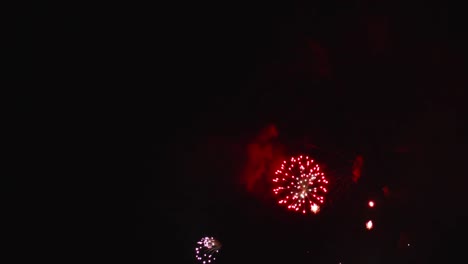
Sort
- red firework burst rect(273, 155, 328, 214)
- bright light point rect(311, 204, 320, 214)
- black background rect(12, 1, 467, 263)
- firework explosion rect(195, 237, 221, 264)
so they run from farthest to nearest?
1. bright light point rect(311, 204, 320, 214)
2. red firework burst rect(273, 155, 328, 214)
3. firework explosion rect(195, 237, 221, 264)
4. black background rect(12, 1, 467, 263)

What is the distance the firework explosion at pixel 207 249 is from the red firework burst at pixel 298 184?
177cm

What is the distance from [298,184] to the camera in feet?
28.4

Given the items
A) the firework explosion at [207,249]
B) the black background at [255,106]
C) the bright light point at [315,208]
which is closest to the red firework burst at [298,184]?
the bright light point at [315,208]

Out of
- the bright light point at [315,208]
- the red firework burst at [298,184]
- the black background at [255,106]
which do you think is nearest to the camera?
the black background at [255,106]

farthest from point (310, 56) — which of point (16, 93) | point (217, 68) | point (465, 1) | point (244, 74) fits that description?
point (16, 93)

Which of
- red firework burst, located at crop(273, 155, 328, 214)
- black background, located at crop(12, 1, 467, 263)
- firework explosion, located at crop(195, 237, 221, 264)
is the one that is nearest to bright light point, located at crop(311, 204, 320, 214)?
red firework burst, located at crop(273, 155, 328, 214)

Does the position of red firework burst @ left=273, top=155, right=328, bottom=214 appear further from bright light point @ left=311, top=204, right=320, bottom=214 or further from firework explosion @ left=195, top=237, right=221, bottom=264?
firework explosion @ left=195, top=237, right=221, bottom=264

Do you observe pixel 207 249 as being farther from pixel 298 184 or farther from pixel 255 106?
pixel 255 106

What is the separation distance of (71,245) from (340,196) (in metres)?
5.94

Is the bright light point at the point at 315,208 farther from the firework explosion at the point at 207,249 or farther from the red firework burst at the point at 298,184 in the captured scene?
the firework explosion at the point at 207,249

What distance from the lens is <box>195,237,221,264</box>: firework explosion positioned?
833 centimetres

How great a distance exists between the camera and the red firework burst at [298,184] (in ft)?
28.2

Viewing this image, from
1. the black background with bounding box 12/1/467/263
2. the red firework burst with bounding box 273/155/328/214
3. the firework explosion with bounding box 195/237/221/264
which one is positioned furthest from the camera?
the red firework burst with bounding box 273/155/328/214

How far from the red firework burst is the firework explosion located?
69.7 inches
